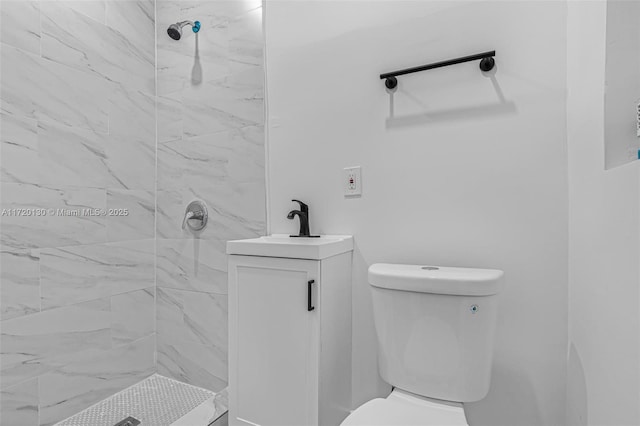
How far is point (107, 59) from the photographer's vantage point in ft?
5.61

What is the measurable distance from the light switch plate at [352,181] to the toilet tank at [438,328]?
389 millimetres

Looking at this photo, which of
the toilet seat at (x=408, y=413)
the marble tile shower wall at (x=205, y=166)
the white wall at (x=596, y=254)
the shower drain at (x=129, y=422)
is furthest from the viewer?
the marble tile shower wall at (x=205, y=166)

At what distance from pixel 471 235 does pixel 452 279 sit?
0.90 feet

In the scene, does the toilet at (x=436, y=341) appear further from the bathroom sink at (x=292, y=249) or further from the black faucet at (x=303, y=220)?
the black faucet at (x=303, y=220)

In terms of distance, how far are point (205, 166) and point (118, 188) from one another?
1.50ft

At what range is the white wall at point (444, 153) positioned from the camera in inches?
44.0

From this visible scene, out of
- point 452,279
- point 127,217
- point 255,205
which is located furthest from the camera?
point 127,217

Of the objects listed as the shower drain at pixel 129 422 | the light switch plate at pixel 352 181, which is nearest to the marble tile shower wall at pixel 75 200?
the shower drain at pixel 129 422

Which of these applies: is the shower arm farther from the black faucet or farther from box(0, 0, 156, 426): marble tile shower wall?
the black faucet

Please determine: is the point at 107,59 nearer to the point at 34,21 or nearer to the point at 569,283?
the point at 34,21

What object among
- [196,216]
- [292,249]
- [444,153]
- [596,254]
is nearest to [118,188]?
[196,216]

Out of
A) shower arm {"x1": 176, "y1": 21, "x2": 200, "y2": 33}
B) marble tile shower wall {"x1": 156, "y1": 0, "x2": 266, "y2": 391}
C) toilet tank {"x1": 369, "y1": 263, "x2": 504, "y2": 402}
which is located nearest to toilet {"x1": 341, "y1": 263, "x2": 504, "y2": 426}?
toilet tank {"x1": 369, "y1": 263, "x2": 504, "y2": 402}

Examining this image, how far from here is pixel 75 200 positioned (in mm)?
1575

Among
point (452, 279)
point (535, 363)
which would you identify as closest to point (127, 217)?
point (452, 279)
